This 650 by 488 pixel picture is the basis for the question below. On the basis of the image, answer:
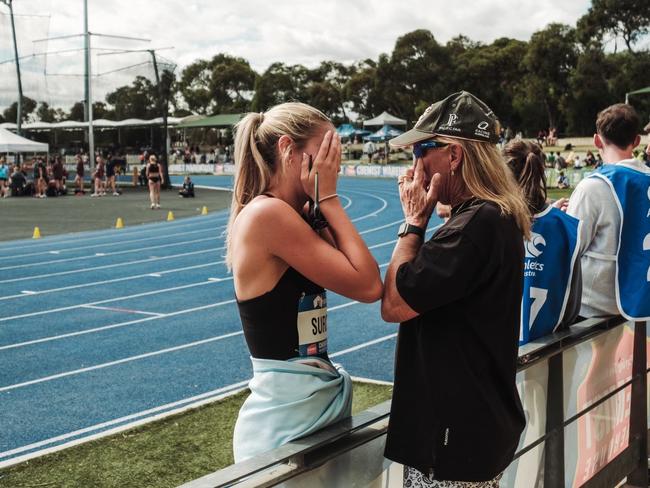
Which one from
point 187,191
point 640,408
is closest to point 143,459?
point 640,408

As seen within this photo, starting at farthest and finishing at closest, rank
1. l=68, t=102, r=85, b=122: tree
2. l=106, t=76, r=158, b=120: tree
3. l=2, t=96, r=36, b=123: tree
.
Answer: l=68, t=102, r=85, b=122: tree → l=2, t=96, r=36, b=123: tree → l=106, t=76, r=158, b=120: tree

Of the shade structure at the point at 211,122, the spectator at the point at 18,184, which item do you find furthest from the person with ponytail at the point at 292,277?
the shade structure at the point at 211,122

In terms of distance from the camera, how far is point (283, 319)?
2041 millimetres

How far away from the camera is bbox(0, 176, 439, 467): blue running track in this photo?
19.5 feet

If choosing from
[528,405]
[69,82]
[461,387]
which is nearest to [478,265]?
[461,387]

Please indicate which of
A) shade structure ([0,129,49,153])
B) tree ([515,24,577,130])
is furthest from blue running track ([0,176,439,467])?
tree ([515,24,577,130])

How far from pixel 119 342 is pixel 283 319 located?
256 inches

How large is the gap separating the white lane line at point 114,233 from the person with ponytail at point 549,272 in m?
14.0

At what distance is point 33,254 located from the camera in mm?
15227

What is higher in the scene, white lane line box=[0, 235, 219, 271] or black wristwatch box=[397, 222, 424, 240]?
black wristwatch box=[397, 222, 424, 240]

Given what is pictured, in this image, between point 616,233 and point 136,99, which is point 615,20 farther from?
point 616,233

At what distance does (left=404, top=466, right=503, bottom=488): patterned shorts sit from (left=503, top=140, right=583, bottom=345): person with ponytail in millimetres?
1186

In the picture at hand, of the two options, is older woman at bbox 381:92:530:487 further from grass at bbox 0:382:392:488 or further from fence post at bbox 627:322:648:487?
grass at bbox 0:382:392:488

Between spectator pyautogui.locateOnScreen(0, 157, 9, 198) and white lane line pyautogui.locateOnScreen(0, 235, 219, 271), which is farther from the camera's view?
spectator pyautogui.locateOnScreen(0, 157, 9, 198)
